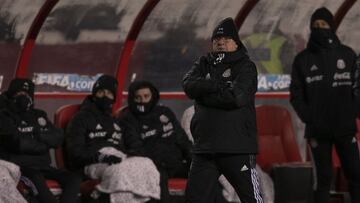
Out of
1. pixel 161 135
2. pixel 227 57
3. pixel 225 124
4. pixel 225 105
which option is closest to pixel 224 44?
pixel 227 57

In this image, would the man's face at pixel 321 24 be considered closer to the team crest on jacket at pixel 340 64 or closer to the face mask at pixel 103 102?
the team crest on jacket at pixel 340 64

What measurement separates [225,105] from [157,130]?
115 inches

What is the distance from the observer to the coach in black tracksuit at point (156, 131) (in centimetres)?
1045

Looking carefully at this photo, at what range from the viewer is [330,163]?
9.47 metres

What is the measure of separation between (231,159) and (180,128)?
2977mm

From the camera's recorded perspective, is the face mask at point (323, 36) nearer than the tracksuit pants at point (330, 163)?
No

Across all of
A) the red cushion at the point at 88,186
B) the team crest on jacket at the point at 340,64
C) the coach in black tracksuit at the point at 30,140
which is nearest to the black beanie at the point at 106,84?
the coach in black tracksuit at the point at 30,140

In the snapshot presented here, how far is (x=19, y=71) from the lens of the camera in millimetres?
11016

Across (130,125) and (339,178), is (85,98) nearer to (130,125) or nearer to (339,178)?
(130,125)

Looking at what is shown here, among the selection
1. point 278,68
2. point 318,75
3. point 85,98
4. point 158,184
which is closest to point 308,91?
point 318,75

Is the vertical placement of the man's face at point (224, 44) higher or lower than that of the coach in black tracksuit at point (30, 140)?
higher

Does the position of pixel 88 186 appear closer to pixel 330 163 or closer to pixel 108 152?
pixel 108 152

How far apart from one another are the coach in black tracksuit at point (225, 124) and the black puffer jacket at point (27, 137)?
229 cm

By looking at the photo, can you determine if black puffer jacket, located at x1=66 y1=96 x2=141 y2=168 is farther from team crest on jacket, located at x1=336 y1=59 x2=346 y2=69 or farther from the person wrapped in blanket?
team crest on jacket, located at x1=336 y1=59 x2=346 y2=69
